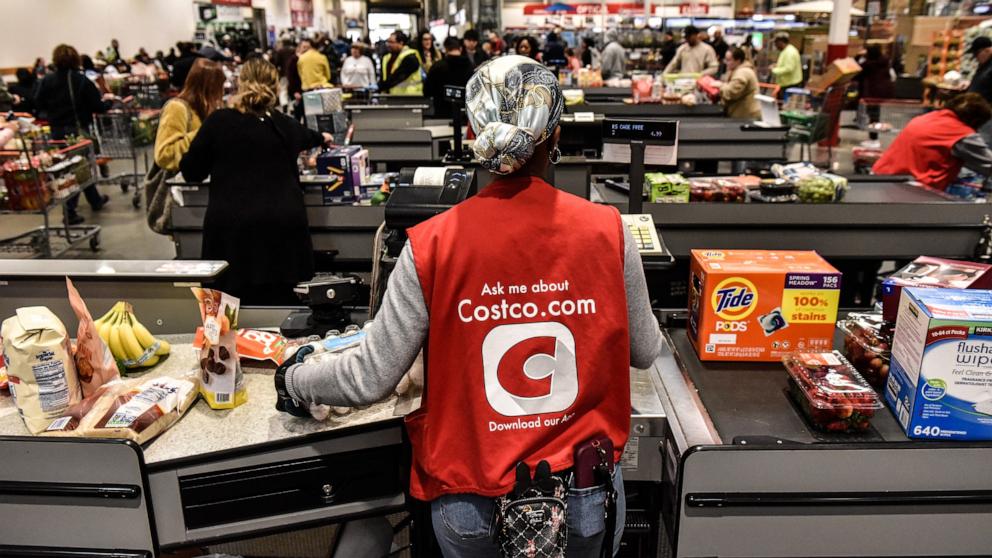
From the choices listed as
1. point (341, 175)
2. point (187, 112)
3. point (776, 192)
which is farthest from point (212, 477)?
point (776, 192)

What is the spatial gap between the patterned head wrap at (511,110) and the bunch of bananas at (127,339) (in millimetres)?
1322

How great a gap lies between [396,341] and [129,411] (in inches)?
31.7

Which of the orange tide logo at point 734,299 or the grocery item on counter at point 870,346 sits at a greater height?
the orange tide logo at point 734,299

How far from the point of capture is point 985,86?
7527 millimetres

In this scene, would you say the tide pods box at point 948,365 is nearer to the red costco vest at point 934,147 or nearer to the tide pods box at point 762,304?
the tide pods box at point 762,304

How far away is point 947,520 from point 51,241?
22.9 ft

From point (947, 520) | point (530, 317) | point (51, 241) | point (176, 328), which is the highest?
point (530, 317)

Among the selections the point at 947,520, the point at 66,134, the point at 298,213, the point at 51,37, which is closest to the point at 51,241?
the point at 66,134

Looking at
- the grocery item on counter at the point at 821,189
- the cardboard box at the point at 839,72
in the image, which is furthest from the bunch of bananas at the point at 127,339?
the cardboard box at the point at 839,72

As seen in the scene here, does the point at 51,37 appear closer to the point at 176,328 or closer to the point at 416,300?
the point at 176,328

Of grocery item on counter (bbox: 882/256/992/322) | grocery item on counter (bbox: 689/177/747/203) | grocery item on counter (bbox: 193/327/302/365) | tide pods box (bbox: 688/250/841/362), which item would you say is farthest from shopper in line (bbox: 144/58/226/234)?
grocery item on counter (bbox: 882/256/992/322)

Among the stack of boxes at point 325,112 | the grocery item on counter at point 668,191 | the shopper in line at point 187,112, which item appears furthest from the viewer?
the stack of boxes at point 325,112

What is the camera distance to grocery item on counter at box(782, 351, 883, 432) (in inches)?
68.1

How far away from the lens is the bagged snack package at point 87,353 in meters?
1.84
